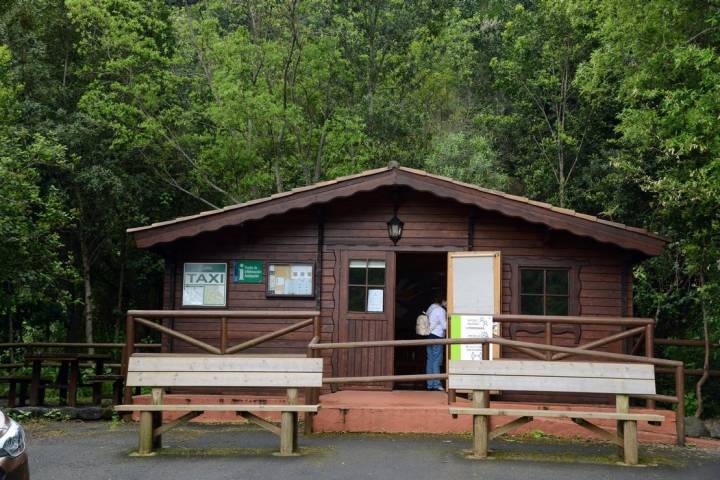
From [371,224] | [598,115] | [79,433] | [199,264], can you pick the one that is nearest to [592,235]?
[371,224]

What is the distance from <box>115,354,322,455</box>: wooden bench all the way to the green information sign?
4.75 m

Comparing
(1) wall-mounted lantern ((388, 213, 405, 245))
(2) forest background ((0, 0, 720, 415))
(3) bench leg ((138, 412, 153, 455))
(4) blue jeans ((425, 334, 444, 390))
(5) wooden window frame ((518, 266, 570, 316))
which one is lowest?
(3) bench leg ((138, 412, 153, 455))

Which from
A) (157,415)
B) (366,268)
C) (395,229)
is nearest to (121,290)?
(366,268)

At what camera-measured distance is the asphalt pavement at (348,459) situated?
827 centimetres

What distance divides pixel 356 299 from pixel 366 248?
0.81 m

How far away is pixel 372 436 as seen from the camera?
10.9 m

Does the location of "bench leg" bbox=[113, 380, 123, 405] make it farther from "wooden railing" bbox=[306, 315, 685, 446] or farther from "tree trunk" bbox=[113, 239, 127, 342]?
"tree trunk" bbox=[113, 239, 127, 342]

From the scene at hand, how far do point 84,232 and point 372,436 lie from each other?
15544mm

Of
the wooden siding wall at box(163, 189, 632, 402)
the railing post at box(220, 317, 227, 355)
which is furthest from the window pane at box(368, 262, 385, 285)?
the railing post at box(220, 317, 227, 355)

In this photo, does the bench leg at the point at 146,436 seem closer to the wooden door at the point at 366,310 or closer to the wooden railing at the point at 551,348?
the wooden railing at the point at 551,348

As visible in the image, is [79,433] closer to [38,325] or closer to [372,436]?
[372,436]

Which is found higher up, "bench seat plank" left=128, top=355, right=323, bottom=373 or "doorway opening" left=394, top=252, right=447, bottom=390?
"doorway opening" left=394, top=252, right=447, bottom=390

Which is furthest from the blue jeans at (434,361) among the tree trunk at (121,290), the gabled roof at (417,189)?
the tree trunk at (121,290)

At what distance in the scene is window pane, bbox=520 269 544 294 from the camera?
13.8 meters
